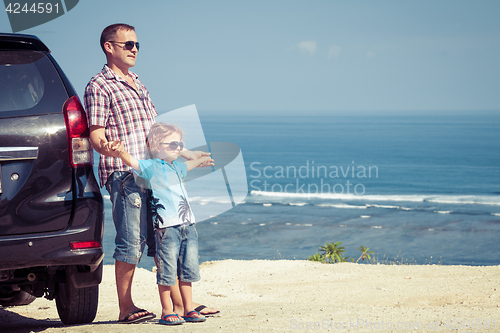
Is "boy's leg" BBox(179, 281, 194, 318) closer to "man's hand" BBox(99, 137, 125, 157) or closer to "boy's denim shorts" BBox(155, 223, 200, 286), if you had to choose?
"boy's denim shorts" BBox(155, 223, 200, 286)

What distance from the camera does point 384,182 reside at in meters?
51.5

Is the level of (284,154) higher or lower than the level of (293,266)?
lower

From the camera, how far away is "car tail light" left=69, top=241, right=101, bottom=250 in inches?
117

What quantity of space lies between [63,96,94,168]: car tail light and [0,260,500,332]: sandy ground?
1.39 meters

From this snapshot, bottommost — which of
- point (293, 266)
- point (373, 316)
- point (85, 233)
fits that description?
point (293, 266)

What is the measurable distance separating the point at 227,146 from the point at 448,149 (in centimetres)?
8954

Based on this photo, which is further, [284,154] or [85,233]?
[284,154]

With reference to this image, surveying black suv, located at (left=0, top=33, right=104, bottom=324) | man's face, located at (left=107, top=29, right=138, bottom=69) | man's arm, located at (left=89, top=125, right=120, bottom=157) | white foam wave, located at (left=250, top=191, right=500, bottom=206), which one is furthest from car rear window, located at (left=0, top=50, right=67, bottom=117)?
white foam wave, located at (left=250, top=191, right=500, bottom=206)

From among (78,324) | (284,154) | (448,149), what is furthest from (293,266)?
(448,149)

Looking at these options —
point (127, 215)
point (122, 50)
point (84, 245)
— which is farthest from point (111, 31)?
point (84, 245)

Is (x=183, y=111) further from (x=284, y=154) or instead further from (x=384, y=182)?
(x=284, y=154)

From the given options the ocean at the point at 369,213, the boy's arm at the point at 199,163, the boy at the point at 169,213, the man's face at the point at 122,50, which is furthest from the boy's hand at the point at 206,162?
the ocean at the point at 369,213

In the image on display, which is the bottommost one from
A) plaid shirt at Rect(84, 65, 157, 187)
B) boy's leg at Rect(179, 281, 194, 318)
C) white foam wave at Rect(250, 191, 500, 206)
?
white foam wave at Rect(250, 191, 500, 206)

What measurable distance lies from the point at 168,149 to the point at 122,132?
0.39 metres
